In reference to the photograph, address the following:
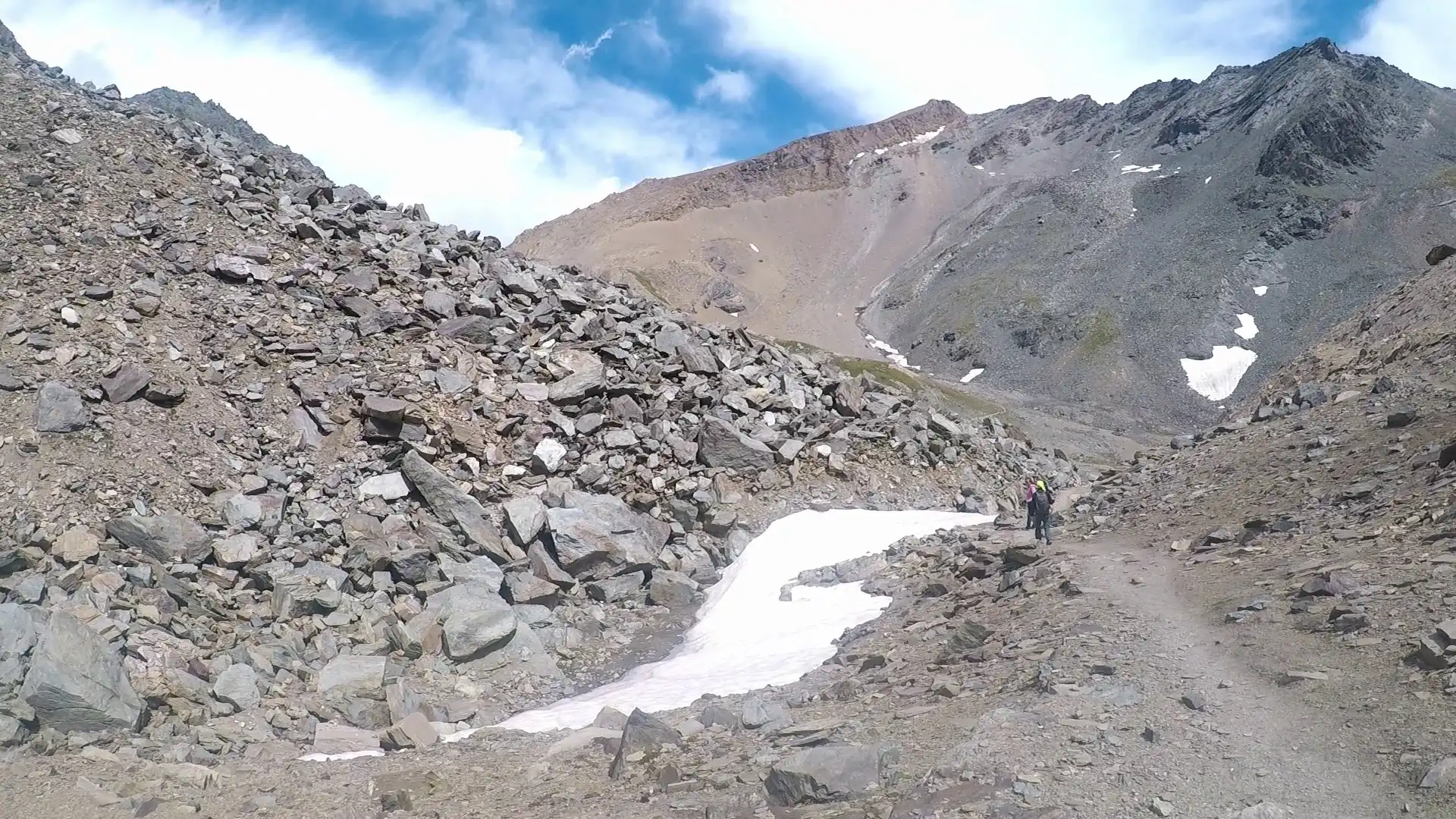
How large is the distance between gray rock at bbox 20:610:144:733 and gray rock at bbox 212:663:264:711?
1074 millimetres

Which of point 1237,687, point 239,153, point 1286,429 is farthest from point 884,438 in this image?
point 239,153

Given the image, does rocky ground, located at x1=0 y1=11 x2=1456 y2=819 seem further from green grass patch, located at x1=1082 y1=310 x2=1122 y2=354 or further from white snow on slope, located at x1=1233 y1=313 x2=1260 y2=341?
white snow on slope, located at x1=1233 y1=313 x2=1260 y2=341

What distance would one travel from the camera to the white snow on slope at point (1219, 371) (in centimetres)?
8750

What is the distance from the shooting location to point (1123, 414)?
8538 cm

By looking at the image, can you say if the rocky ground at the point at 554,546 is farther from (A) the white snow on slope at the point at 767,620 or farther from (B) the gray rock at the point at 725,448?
(A) the white snow on slope at the point at 767,620

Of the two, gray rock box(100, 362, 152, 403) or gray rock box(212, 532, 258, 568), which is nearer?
gray rock box(212, 532, 258, 568)

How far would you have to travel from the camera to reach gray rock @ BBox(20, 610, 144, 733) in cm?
1048

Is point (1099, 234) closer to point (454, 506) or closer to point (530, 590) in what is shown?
point (454, 506)

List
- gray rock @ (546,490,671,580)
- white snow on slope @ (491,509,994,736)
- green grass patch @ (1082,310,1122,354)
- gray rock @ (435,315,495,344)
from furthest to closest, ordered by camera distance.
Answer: green grass patch @ (1082,310,1122,354) → gray rock @ (435,315,495,344) → gray rock @ (546,490,671,580) → white snow on slope @ (491,509,994,736)

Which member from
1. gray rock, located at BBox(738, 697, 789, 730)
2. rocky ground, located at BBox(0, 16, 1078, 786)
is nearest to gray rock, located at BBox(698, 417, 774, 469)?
rocky ground, located at BBox(0, 16, 1078, 786)

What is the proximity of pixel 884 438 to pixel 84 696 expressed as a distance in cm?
2013

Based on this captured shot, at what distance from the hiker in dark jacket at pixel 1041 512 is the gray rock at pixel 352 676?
39.8 ft

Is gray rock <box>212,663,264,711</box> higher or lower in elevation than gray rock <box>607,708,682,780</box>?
lower

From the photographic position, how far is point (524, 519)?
60.5ft
